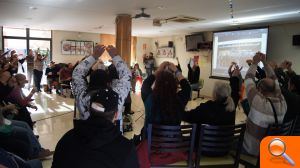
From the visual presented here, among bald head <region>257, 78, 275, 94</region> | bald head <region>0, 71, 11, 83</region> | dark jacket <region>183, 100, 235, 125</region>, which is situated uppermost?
bald head <region>257, 78, 275, 94</region>

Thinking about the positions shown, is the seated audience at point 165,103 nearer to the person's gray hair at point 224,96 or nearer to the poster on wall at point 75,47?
the person's gray hair at point 224,96

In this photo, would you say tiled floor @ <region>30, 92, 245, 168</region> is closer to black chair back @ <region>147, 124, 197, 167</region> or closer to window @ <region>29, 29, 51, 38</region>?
black chair back @ <region>147, 124, 197, 167</region>

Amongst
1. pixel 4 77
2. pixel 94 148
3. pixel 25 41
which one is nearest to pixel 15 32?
pixel 25 41

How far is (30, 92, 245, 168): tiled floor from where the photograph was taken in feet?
14.1

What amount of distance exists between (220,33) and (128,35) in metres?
3.98

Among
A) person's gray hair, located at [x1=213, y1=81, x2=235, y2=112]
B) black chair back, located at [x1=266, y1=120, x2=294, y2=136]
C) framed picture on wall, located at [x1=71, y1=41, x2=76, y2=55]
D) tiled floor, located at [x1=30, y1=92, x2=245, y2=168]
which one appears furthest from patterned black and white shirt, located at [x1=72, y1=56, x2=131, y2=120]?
framed picture on wall, located at [x1=71, y1=41, x2=76, y2=55]

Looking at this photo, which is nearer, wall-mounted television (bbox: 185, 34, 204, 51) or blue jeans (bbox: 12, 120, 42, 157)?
blue jeans (bbox: 12, 120, 42, 157)

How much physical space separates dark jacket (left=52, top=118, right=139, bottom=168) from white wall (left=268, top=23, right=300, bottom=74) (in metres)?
7.11

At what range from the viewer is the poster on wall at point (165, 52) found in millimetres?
11619

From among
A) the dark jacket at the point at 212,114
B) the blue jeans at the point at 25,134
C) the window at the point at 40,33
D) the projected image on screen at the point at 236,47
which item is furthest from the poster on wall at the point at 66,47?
the dark jacket at the point at 212,114

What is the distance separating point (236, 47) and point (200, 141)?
6799 mm

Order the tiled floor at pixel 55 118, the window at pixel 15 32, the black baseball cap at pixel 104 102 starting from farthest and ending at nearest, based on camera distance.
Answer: the window at pixel 15 32
the tiled floor at pixel 55 118
the black baseball cap at pixel 104 102

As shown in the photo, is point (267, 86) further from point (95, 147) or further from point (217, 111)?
point (95, 147)

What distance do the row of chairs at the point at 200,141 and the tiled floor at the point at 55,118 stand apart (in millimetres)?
1738
